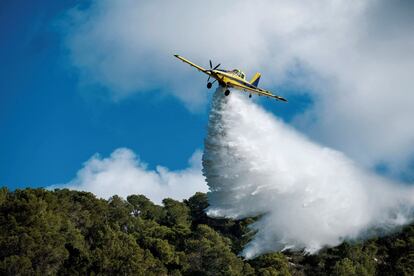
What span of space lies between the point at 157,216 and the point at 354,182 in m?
41.1

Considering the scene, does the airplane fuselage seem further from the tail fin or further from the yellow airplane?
the tail fin

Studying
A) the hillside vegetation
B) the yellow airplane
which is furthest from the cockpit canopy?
the hillside vegetation

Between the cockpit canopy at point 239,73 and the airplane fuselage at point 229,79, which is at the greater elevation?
the cockpit canopy at point 239,73

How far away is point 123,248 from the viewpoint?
63.0m

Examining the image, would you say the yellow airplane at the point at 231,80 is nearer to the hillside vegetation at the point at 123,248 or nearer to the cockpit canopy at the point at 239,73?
the cockpit canopy at the point at 239,73

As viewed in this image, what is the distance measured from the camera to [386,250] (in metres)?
83.2

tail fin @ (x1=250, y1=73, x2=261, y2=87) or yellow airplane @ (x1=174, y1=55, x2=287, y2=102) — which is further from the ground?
tail fin @ (x1=250, y1=73, x2=261, y2=87)

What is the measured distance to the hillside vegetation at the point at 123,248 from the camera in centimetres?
6049

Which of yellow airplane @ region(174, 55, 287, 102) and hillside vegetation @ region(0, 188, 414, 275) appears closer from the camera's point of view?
yellow airplane @ region(174, 55, 287, 102)

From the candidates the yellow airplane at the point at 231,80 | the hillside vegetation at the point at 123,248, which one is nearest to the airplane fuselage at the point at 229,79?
the yellow airplane at the point at 231,80

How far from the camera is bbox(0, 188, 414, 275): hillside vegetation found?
198 feet

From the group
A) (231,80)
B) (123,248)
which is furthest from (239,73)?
(123,248)

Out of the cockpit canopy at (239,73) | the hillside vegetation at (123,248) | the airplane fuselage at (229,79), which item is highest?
the cockpit canopy at (239,73)

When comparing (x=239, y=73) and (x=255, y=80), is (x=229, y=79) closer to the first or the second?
(x=239, y=73)
